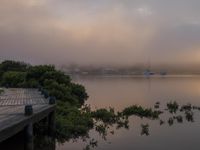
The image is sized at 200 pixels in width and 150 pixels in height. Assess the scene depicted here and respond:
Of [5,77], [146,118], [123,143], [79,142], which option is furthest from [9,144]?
[5,77]

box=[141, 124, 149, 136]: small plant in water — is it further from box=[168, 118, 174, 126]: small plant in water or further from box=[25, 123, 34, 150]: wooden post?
box=[25, 123, 34, 150]: wooden post

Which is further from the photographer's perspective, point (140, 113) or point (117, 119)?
point (140, 113)

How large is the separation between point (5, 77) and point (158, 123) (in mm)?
24803

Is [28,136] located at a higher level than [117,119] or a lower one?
higher

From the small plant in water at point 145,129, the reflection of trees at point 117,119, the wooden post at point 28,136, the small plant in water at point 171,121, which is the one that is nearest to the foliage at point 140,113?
the reflection of trees at point 117,119

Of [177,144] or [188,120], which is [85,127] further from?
[188,120]

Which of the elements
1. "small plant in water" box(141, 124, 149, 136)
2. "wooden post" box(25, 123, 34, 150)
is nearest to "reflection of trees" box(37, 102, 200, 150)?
"small plant in water" box(141, 124, 149, 136)

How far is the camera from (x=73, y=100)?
4600 centimetres

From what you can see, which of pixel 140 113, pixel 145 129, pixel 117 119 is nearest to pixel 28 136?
pixel 145 129

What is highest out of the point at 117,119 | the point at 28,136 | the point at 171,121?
the point at 28,136

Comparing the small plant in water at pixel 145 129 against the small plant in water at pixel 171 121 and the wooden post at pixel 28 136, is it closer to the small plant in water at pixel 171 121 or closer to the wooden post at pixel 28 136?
the small plant in water at pixel 171 121

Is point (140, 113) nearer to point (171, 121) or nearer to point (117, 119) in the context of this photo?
point (171, 121)

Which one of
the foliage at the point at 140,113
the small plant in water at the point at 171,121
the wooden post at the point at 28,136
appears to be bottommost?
the small plant in water at the point at 171,121

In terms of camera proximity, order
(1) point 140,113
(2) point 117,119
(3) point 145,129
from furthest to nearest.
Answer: (1) point 140,113 < (2) point 117,119 < (3) point 145,129
